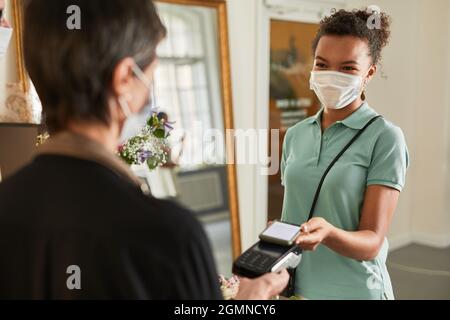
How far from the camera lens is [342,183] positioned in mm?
1021

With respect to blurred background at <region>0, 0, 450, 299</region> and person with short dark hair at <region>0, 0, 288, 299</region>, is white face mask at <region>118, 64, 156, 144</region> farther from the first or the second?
blurred background at <region>0, 0, 450, 299</region>

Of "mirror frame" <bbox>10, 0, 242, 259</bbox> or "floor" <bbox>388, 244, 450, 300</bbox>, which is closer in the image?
"mirror frame" <bbox>10, 0, 242, 259</bbox>

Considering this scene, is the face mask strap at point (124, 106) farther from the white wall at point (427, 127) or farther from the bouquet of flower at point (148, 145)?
the white wall at point (427, 127)

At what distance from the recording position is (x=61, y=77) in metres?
0.55

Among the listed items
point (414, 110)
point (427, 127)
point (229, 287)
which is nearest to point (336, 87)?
point (229, 287)

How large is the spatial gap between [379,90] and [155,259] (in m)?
2.26

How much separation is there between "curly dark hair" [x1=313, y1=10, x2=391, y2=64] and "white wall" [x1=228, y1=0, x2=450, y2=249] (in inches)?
53.9

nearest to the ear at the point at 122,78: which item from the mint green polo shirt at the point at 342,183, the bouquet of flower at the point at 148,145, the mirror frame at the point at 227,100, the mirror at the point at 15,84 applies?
the mint green polo shirt at the point at 342,183

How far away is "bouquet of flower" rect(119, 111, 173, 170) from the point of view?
1361 mm

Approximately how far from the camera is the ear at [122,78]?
22.0 inches

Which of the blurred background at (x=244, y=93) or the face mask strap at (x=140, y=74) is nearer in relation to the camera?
the face mask strap at (x=140, y=74)

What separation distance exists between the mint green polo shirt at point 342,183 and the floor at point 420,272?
1.62 meters

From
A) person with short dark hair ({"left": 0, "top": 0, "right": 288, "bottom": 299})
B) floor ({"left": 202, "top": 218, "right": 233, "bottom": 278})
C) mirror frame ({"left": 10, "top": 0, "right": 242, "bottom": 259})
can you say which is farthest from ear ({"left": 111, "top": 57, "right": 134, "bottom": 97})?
floor ({"left": 202, "top": 218, "right": 233, "bottom": 278})
